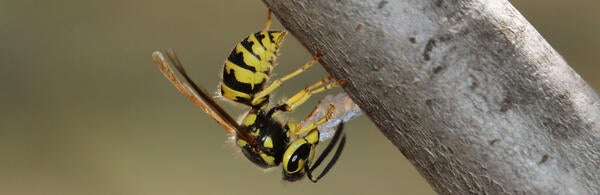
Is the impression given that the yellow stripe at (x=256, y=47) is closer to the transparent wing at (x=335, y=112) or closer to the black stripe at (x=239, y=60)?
the black stripe at (x=239, y=60)

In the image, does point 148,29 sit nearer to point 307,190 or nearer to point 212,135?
point 212,135

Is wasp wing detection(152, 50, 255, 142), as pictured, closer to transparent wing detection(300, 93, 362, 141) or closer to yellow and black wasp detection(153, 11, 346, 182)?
yellow and black wasp detection(153, 11, 346, 182)

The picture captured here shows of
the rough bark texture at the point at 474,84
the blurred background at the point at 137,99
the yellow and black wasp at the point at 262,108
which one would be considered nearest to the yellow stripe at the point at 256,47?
the yellow and black wasp at the point at 262,108

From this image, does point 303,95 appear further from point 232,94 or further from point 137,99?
point 137,99

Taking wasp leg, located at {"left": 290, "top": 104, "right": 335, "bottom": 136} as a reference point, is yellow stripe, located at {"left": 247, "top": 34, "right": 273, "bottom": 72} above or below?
above

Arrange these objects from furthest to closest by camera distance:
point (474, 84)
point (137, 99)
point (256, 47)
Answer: point (137, 99) → point (256, 47) → point (474, 84)

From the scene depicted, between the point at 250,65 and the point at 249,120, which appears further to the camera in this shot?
the point at 249,120

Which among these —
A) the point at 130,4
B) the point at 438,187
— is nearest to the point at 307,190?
the point at 130,4

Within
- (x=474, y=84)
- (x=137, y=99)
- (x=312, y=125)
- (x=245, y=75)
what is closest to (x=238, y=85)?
(x=245, y=75)

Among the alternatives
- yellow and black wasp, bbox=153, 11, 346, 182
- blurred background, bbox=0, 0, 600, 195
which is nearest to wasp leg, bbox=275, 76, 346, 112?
yellow and black wasp, bbox=153, 11, 346, 182
